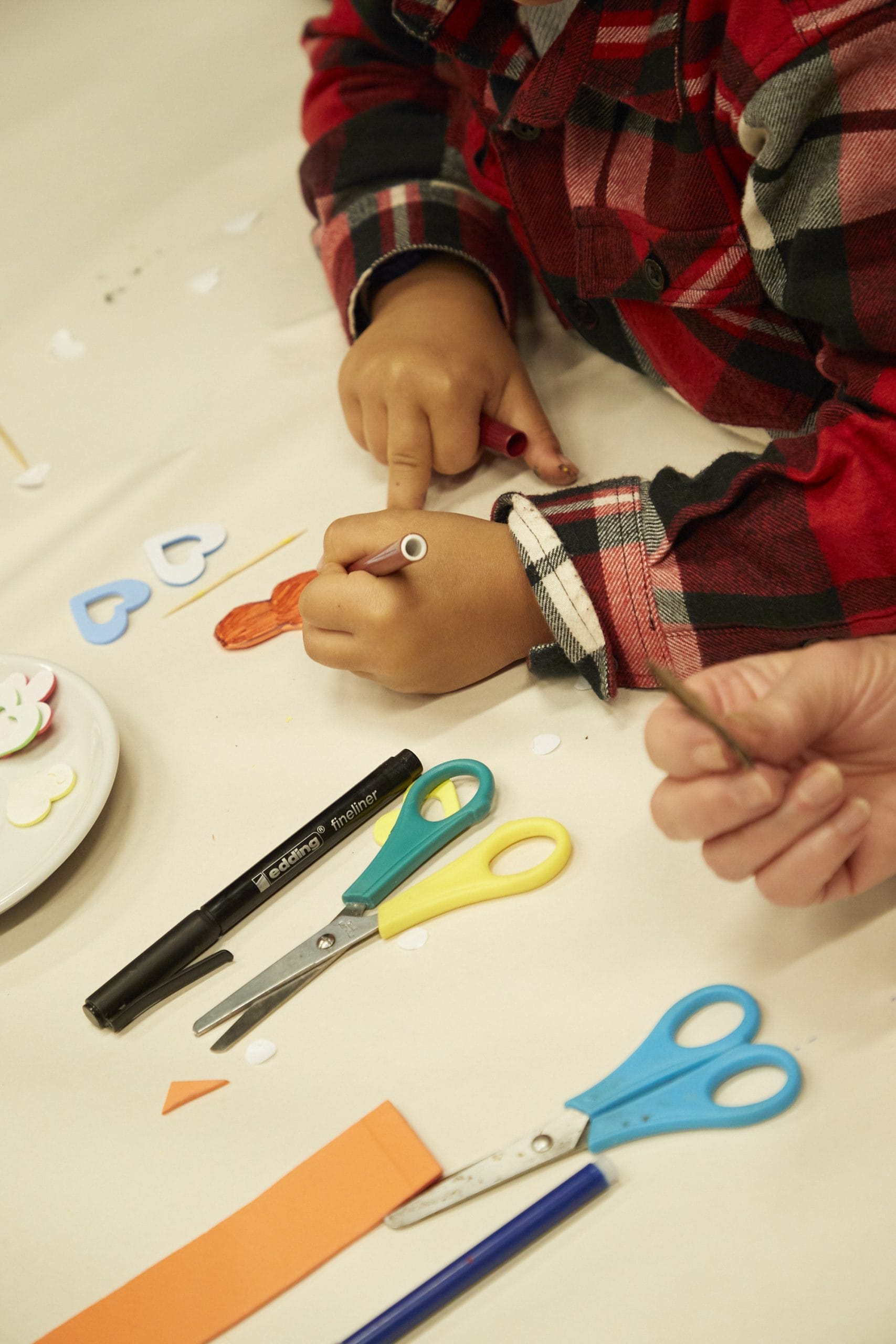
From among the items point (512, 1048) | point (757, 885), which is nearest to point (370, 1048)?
point (512, 1048)

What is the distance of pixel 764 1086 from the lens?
36cm

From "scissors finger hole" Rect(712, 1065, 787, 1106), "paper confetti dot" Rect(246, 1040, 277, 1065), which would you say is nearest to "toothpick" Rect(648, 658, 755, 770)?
"scissors finger hole" Rect(712, 1065, 787, 1106)

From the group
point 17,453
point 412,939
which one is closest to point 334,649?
point 412,939

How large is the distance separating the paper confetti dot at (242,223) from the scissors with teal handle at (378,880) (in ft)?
2.00

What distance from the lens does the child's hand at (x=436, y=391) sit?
0.62m

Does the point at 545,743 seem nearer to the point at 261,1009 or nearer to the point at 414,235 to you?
the point at 261,1009

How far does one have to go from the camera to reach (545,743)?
1.61ft

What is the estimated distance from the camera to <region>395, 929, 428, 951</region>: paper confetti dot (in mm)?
428

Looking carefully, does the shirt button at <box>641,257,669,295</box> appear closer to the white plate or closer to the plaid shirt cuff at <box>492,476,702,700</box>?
the plaid shirt cuff at <box>492,476,702,700</box>

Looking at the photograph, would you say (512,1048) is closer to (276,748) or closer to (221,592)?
(276,748)

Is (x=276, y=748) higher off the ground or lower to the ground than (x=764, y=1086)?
higher

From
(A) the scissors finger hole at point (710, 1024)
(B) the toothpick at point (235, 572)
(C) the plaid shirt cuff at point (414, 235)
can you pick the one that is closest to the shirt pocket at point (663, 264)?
(C) the plaid shirt cuff at point (414, 235)

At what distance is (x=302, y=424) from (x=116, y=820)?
0.32 meters

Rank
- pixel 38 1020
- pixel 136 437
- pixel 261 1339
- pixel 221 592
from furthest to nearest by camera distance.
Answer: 1. pixel 136 437
2. pixel 221 592
3. pixel 38 1020
4. pixel 261 1339
